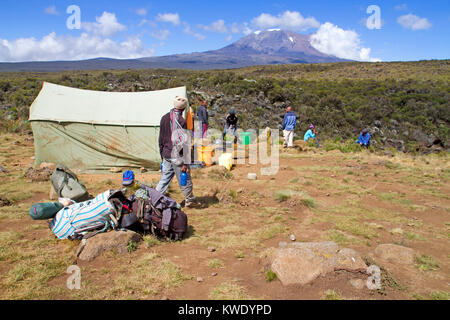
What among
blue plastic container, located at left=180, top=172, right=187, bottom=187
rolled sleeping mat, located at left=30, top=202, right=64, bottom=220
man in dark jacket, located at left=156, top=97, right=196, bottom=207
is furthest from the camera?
blue plastic container, located at left=180, top=172, right=187, bottom=187

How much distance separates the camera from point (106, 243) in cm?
349

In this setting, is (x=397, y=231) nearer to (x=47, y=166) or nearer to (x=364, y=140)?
(x=47, y=166)

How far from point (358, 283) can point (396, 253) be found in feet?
3.42

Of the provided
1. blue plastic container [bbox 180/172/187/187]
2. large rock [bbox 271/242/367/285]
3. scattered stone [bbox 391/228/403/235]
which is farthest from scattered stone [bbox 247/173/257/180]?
large rock [bbox 271/242/367/285]

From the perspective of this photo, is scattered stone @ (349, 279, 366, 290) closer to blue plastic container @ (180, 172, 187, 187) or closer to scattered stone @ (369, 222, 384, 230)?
scattered stone @ (369, 222, 384, 230)

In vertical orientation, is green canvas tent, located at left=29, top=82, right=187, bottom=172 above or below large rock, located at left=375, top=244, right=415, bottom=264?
above

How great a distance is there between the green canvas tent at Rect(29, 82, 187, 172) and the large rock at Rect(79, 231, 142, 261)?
13.3 feet

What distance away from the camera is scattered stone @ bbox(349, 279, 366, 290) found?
2.83 meters

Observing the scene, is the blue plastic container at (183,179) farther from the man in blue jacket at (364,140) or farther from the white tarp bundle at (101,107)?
the man in blue jacket at (364,140)

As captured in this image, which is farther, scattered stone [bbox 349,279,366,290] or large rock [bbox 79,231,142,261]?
large rock [bbox 79,231,142,261]

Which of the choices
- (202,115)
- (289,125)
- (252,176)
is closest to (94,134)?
(202,115)

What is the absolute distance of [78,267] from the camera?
3201 millimetres
